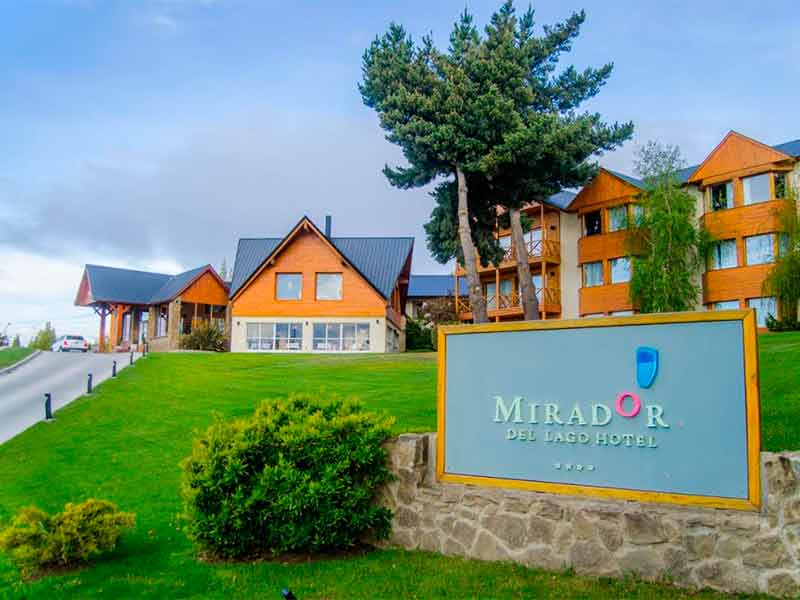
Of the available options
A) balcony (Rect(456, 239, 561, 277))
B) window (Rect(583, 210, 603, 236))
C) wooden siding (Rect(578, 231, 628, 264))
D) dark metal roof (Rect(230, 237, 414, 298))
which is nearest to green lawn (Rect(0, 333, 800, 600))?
wooden siding (Rect(578, 231, 628, 264))

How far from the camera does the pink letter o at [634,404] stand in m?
6.27

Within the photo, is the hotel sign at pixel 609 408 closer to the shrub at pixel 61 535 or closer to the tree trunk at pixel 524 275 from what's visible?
the shrub at pixel 61 535

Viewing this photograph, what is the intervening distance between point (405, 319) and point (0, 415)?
3247cm

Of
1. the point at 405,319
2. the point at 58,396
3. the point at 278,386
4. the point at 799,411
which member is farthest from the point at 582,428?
the point at 405,319

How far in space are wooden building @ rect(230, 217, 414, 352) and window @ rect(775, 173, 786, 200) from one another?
20.7 meters

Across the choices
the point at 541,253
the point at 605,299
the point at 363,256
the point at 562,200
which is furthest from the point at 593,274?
the point at 363,256

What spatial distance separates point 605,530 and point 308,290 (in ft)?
114

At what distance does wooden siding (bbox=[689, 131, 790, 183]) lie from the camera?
1174 inches

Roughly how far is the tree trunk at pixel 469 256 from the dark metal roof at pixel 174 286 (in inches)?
1026

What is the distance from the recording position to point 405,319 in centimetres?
4847

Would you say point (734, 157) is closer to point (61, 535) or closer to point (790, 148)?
point (790, 148)

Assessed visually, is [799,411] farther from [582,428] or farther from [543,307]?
[543,307]

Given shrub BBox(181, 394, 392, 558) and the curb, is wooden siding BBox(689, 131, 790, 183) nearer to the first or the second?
shrub BBox(181, 394, 392, 558)

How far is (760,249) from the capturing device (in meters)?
29.8
